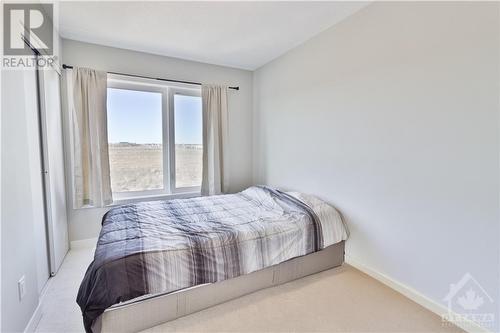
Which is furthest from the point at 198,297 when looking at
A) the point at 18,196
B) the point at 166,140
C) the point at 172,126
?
the point at 172,126

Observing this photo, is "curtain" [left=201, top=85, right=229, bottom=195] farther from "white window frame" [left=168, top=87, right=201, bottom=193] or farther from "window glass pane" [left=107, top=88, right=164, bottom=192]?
"window glass pane" [left=107, top=88, right=164, bottom=192]

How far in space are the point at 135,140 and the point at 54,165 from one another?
0.99 metres

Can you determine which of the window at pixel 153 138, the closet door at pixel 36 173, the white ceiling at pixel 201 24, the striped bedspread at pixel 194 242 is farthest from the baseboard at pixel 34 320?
Answer: the white ceiling at pixel 201 24

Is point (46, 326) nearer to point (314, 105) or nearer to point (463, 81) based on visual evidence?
point (314, 105)

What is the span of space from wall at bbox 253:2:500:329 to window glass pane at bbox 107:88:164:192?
6.88 ft

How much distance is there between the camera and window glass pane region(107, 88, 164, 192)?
3088 millimetres

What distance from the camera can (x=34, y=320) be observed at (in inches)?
63.6

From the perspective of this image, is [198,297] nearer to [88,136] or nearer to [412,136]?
[412,136]

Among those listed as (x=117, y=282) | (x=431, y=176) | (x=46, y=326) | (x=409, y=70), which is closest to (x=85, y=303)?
(x=117, y=282)

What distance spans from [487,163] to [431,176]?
0.33 meters

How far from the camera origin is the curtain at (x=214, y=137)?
353 cm

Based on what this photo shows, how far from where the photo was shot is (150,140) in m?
3.31

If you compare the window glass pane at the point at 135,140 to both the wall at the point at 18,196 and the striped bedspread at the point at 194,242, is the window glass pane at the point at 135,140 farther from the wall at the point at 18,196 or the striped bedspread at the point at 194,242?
the wall at the point at 18,196

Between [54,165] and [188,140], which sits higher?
[188,140]
